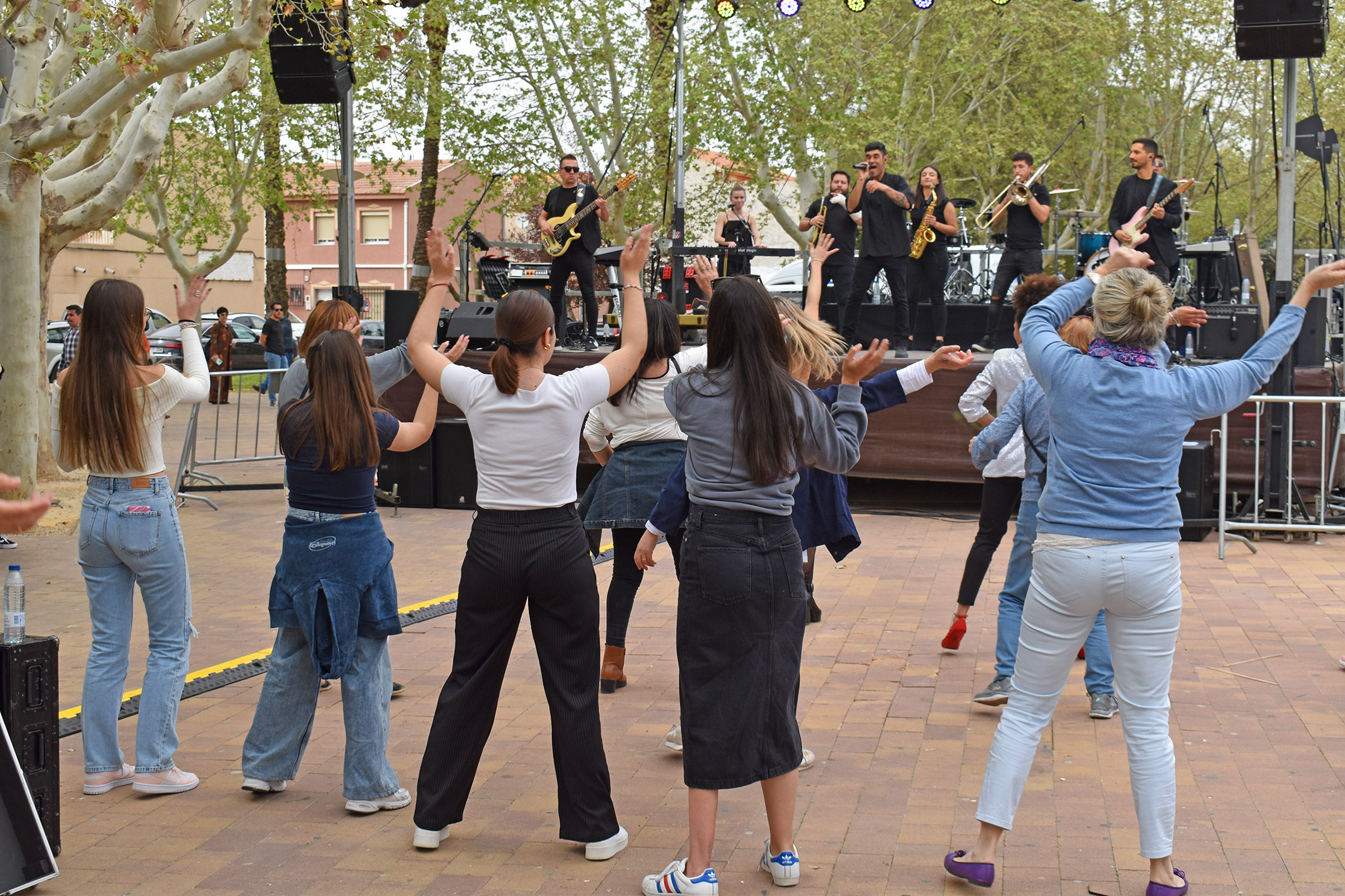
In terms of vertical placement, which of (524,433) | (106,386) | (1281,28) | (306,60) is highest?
(1281,28)

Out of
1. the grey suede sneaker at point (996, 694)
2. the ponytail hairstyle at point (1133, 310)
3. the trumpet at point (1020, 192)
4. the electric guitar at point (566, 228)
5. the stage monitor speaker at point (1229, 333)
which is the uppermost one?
the trumpet at point (1020, 192)

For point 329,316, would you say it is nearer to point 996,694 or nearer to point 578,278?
point 996,694

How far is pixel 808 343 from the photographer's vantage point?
157 inches

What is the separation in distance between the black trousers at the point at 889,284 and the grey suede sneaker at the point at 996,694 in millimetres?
6649

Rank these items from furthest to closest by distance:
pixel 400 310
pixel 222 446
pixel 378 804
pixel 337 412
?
pixel 222 446, pixel 400 310, pixel 378 804, pixel 337 412

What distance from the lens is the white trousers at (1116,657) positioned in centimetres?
349

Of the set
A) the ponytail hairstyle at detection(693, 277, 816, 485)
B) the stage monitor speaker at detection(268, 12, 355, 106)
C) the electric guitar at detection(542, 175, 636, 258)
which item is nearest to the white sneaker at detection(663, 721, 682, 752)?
the ponytail hairstyle at detection(693, 277, 816, 485)

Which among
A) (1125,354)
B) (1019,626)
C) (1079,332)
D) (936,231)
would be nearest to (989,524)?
(1019,626)

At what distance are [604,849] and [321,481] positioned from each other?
1.52 meters

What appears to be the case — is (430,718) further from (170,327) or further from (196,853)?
(170,327)

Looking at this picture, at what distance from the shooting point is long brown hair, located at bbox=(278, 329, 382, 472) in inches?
164

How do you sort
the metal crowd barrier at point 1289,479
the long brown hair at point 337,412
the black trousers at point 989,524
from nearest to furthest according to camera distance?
the long brown hair at point 337,412 < the black trousers at point 989,524 < the metal crowd barrier at point 1289,479

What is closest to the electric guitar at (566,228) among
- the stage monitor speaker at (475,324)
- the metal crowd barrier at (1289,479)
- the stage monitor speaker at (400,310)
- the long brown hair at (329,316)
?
the stage monitor speaker at (475,324)

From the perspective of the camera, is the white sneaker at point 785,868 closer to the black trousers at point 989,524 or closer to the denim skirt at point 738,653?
the denim skirt at point 738,653
